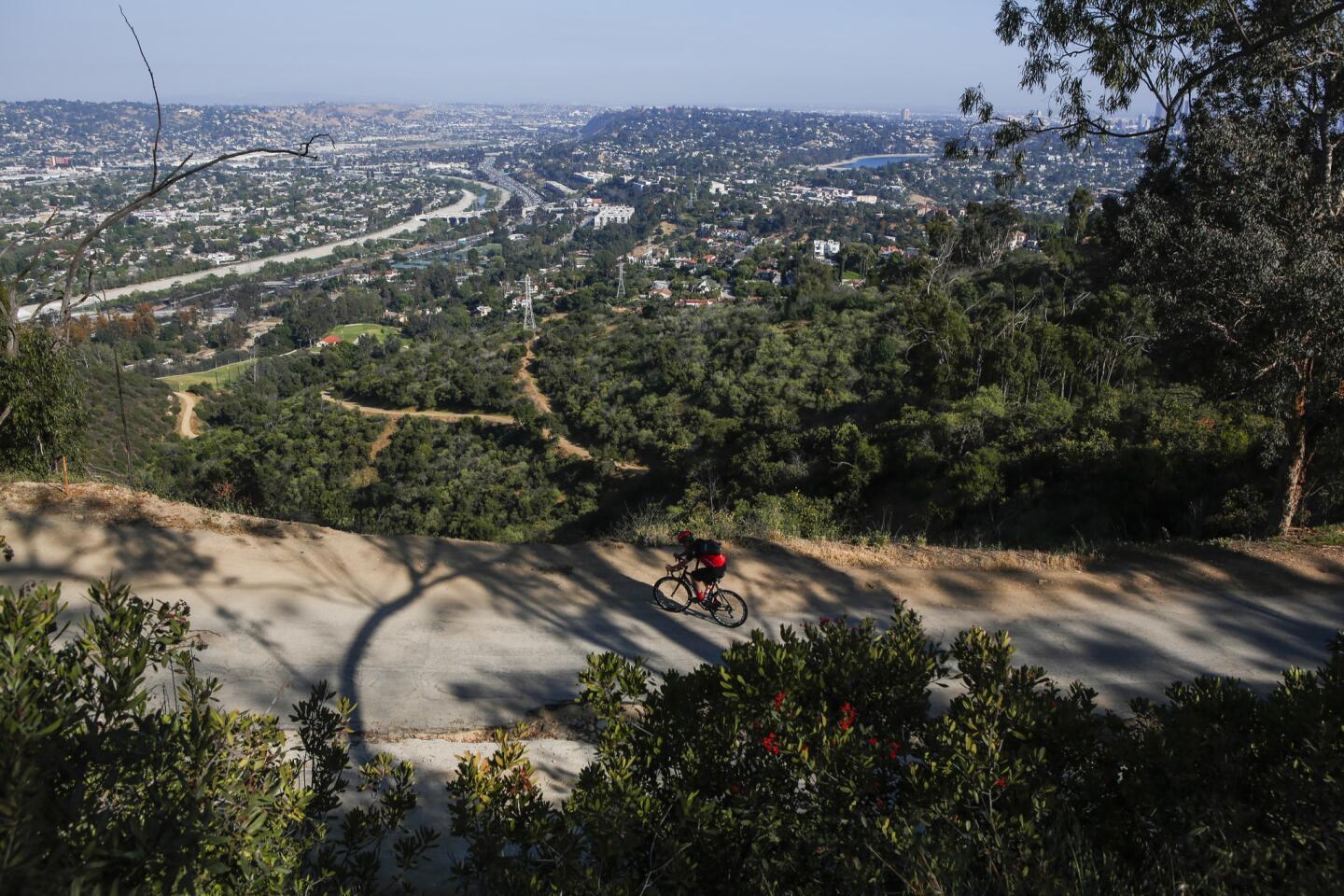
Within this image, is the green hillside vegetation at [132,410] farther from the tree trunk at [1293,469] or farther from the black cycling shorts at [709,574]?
the tree trunk at [1293,469]

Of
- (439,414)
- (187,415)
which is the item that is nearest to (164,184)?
(439,414)

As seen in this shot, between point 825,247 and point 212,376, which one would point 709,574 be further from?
point 825,247

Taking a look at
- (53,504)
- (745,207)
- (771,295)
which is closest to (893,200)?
(745,207)

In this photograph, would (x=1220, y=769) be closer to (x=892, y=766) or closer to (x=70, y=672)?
(x=892, y=766)

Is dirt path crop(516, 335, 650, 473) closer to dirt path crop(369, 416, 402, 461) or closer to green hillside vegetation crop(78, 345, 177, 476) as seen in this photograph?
dirt path crop(369, 416, 402, 461)

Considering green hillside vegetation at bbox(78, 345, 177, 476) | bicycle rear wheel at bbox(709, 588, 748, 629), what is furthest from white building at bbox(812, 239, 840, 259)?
bicycle rear wheel at bbox(709, 588, 748, 629)

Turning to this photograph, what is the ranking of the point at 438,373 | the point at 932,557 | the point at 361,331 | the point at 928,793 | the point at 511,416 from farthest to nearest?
the point at 361,331 < the point at 438,373 < the point at 511,416 < the point at 932,557 < the point at 928,793
